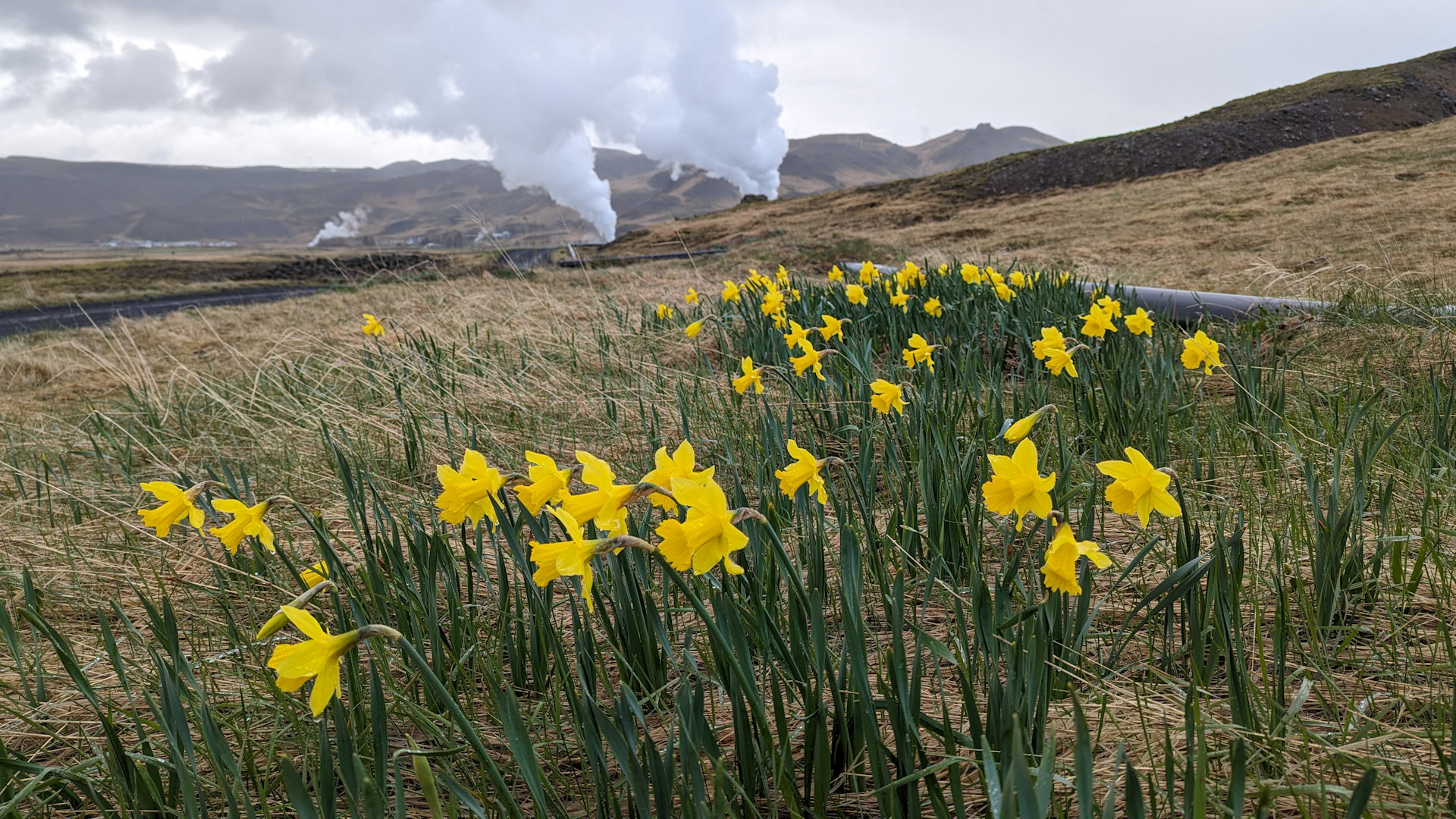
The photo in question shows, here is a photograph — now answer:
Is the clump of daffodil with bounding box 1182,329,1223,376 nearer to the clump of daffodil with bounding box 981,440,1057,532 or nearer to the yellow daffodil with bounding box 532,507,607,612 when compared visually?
the clump of daffodil with bounding box 981,440,1057,532

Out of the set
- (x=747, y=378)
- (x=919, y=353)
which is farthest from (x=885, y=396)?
(x=919, y=353)

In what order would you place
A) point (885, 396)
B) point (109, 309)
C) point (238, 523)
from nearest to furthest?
point (238, 523) < point (885, 396) < point (109, 309)

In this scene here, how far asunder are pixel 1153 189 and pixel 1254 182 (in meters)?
2.80

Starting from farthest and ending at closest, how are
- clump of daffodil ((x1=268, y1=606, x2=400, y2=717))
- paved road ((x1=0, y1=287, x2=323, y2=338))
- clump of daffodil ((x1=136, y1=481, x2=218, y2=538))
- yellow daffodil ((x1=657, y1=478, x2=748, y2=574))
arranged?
paved road ((x1=0, y1=287, x2=323, y2=338)) → clump of daffodil ((x1=136, y1=481, x2=218, y2=538)) → yellow daffodil ((x1=657, y1=478, x2=748, y2=574)) → clump of daffodil ((x1=268, y1=606, x2=400, y2=717))

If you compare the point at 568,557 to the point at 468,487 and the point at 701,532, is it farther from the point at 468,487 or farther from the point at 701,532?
the point at 468,487

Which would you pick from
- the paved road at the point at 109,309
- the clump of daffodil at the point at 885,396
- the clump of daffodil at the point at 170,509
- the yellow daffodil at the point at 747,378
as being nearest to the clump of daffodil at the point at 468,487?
the clump of daffodil at the point at 170,509

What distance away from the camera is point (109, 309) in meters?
16.1

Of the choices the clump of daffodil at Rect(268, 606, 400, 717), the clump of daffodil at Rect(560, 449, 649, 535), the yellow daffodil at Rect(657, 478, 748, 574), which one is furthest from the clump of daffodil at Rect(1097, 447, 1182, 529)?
the clump of daffodil at Rect(268, 606, 400, 717)

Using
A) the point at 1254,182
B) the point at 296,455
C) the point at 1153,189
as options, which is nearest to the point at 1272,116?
the point at 1153,189

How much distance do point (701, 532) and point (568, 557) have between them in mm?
171

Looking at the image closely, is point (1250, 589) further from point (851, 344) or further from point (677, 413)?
point (677, 413)

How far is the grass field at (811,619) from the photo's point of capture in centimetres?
102

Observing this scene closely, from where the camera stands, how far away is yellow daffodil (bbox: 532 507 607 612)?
3.13 feet

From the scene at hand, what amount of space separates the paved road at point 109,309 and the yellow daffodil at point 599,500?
45.0 ft
